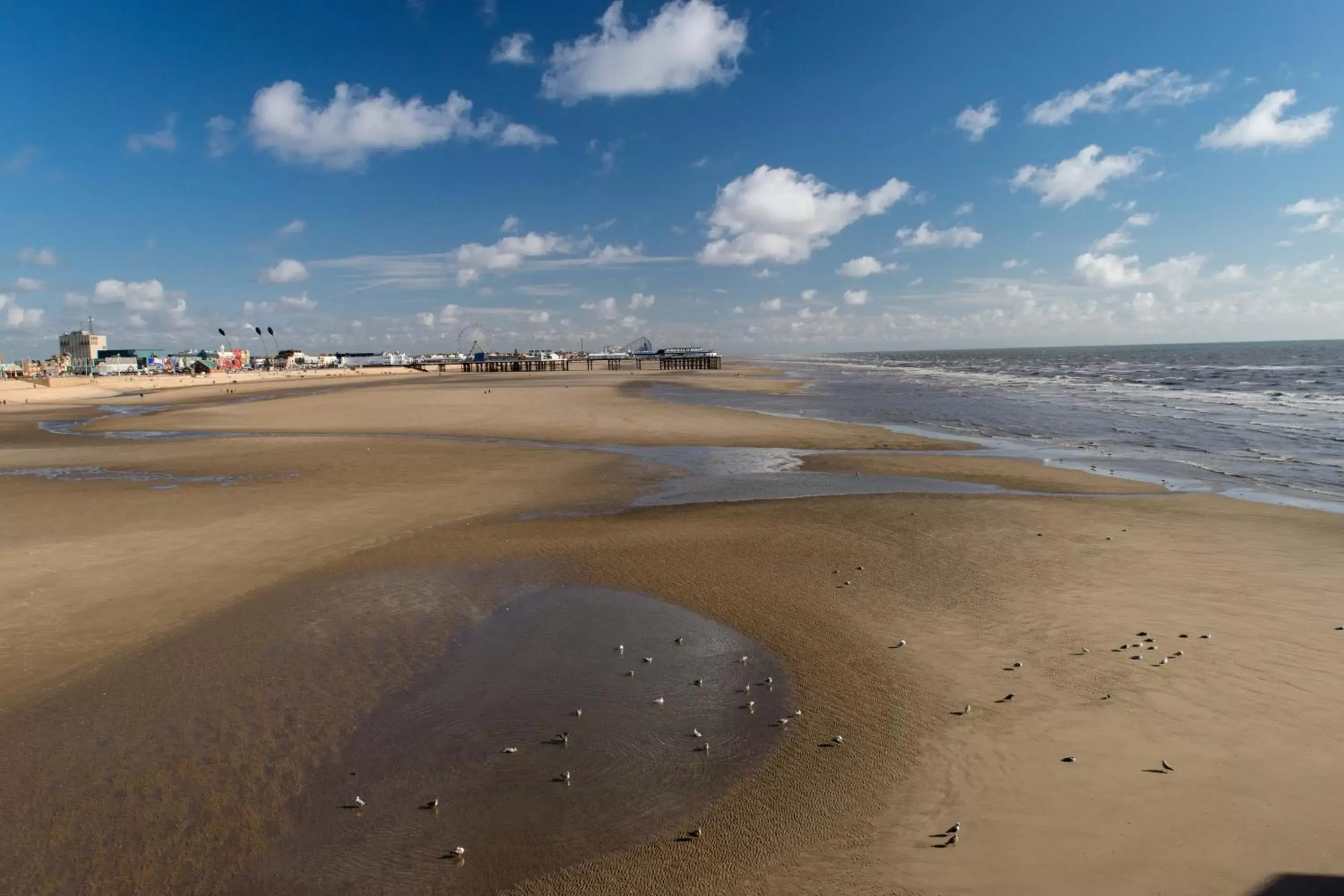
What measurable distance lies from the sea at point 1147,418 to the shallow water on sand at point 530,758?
54.4ft

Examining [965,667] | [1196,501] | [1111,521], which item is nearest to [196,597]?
[965,667]

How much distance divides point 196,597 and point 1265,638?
50.7ft

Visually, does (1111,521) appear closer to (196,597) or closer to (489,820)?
(489,820)

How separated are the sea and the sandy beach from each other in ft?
15.0

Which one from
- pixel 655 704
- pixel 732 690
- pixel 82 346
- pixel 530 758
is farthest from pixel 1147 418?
pixel 82 346

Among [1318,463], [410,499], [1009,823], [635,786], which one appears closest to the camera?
[1009,823]

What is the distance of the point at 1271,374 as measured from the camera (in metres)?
75.2

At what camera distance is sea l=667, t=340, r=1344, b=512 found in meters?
20.6

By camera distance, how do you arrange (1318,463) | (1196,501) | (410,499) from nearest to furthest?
(1196,501) < (410,499) < (1318,463)

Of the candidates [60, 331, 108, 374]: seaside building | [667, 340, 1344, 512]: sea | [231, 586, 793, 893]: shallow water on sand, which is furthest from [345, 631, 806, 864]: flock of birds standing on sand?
[60, 331, 108, 374]: seaside building

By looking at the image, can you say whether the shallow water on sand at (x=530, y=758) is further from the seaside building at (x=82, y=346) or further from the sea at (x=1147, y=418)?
the seaside building at (x=82, y=346)

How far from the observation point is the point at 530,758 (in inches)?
262

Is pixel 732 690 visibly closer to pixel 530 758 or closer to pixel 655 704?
pixel 655 704

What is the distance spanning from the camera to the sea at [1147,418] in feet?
67.6
